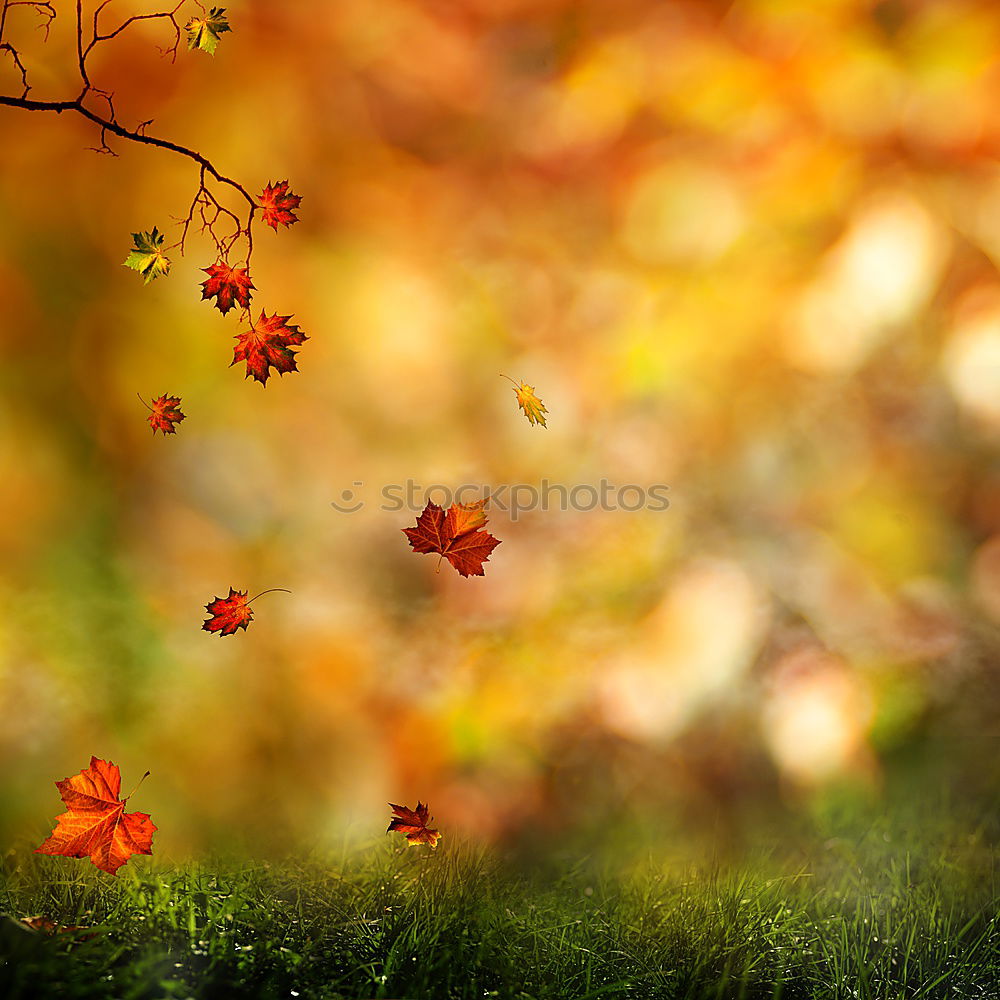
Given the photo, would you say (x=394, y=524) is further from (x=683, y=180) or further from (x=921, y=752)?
(x=921, y=752)

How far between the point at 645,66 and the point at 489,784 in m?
1.21

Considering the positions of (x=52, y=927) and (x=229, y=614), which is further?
(x=229, y=614)

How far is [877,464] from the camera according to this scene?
1.70 m

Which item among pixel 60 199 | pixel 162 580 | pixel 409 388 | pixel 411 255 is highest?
pixel 60 199

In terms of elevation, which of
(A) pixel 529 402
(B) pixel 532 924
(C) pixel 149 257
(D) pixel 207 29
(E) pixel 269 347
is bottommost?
(B) pixel 532 924

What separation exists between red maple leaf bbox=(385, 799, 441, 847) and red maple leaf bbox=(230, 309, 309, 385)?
729 millimetres

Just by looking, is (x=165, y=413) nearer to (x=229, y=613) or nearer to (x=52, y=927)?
(x=229, y=613)

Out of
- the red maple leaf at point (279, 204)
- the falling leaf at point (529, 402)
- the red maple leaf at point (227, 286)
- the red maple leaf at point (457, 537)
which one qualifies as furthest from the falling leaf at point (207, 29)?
the red maple leaf at point (457, 537)

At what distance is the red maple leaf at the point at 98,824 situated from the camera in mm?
1513

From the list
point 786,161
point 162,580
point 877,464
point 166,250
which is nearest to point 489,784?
point 162,580

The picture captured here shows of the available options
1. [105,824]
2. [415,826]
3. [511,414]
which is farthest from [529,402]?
[105,824]

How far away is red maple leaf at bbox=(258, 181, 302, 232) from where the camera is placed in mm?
1612

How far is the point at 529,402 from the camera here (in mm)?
1652

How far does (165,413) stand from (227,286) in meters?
0.23
